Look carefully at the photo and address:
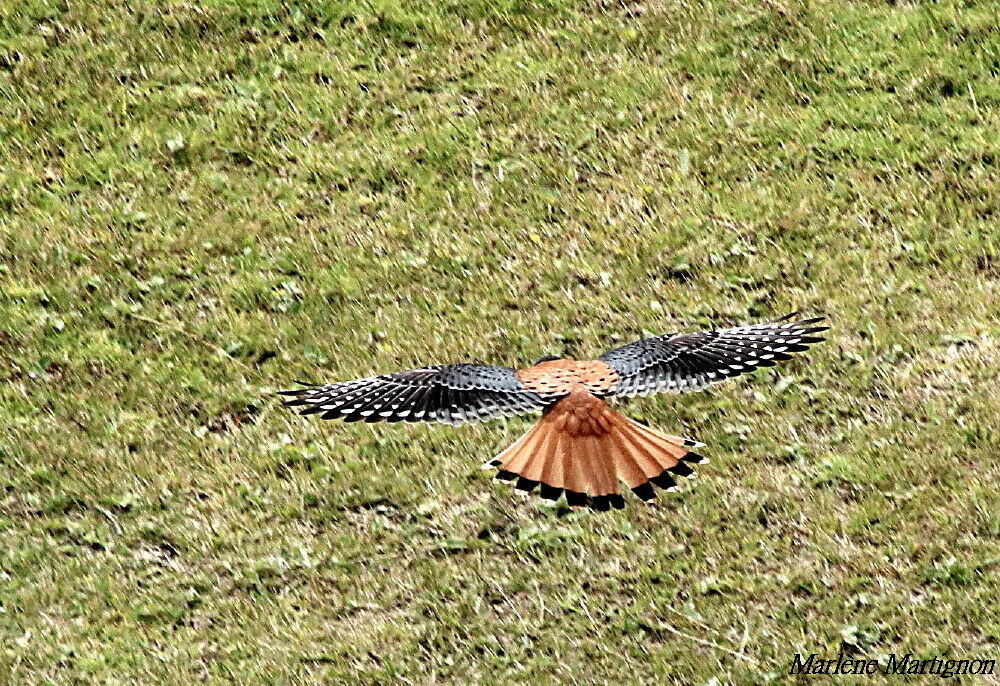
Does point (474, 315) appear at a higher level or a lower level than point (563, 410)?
lower

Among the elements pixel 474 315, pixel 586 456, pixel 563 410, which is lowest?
pixel 474 315

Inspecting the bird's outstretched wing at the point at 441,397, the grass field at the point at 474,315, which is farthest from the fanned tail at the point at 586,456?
the grass field at the point at 474,315

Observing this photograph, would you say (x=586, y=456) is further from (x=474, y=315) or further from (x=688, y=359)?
(x=474, y=315)

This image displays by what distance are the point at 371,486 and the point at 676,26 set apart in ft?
15.2

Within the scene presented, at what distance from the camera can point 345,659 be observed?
8039 mm

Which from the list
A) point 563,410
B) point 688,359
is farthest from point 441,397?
point 688,359

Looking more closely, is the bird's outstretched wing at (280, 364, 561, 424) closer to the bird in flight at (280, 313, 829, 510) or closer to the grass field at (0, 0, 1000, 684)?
the bird in flight at (280, 313, 829, 510)

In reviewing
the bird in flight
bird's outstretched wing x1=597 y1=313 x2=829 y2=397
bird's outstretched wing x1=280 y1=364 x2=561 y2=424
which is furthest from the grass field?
bird's outstretched wing x1=280 y1=364 x2=561 y2=424

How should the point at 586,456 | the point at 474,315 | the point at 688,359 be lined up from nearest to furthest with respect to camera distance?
the point at 586,456, the point at 688,359, the point at 474,315

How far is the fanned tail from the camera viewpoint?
6.70 meters

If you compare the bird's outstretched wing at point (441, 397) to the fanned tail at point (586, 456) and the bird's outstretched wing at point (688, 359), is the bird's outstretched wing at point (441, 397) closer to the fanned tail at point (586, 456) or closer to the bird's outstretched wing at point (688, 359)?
the fanned tail at point (586, 456)

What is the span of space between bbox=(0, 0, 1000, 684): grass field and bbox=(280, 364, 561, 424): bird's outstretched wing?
158 centimetres

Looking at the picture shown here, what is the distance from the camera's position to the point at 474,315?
9.88 m

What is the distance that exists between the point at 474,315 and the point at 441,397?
2881 millimetres
